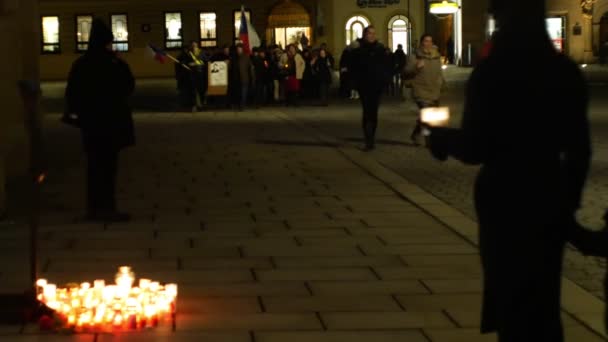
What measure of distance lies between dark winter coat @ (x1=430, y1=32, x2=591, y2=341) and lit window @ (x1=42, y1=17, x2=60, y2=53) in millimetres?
55929

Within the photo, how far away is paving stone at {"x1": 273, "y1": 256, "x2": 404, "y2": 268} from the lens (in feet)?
29.5

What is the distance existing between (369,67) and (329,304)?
10680 mm

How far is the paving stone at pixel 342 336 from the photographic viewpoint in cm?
671

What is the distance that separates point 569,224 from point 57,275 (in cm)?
464

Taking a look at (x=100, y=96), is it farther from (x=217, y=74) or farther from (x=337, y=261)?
(x=217, y=74)

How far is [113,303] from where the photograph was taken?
7.05 meters

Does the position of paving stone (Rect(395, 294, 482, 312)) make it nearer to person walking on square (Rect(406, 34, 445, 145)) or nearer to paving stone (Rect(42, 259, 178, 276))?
paving stone (Rect(42, 259, 178, 276))

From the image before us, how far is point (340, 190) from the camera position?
1369cm

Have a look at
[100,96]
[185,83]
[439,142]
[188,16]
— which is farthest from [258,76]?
[439,142]

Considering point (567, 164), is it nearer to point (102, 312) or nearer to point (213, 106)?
point (102, 312)

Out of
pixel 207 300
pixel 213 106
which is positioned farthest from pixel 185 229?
pixel 213 106

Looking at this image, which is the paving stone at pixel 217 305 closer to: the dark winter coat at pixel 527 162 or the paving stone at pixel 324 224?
the dark winter coat at pixel 527 162

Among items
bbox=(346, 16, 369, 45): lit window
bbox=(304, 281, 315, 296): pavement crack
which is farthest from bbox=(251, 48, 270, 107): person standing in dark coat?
bbox=(346, 16, 369, 45): lit window

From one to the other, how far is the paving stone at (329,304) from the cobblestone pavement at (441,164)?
1435 millimetres
